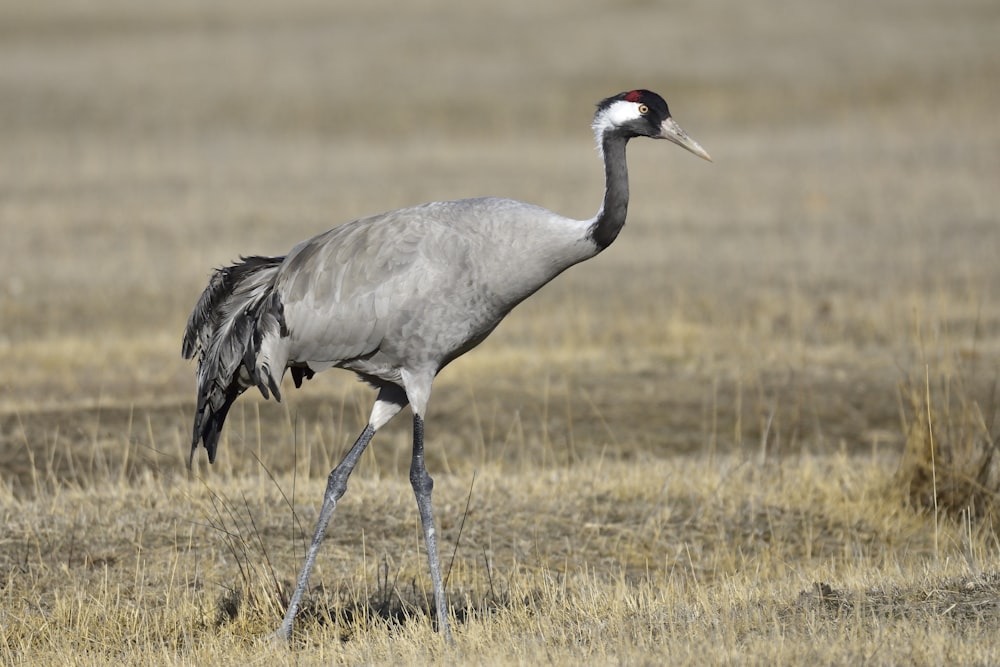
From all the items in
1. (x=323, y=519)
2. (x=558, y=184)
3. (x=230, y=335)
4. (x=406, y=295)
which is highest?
(x=558, y=184)

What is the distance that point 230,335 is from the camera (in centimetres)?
650

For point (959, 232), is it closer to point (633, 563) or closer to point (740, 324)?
point (740, 324)

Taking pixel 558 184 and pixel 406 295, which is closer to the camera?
pixel 406 295

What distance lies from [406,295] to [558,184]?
1615cm

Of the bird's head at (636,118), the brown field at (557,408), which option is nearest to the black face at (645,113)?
the bird's head at (636,118)

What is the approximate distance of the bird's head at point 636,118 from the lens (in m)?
6.25

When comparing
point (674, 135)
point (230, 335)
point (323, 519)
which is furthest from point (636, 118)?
point (323, 519)

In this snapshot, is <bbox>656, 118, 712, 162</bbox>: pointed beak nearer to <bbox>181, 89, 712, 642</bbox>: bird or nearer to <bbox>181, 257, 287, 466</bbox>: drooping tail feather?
<bbox>181, 89, 712, 642</bbox>: bird

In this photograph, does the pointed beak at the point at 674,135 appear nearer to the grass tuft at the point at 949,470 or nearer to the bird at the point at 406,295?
the bird at the point at 406,295

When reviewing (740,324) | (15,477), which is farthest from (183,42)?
(15,477)

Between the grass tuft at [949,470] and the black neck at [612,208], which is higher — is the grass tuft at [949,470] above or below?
below

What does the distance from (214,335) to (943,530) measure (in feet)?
13.1

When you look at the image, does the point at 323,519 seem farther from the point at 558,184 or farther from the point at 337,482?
the point at 558,184

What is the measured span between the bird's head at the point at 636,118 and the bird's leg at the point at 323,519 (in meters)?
1.69
